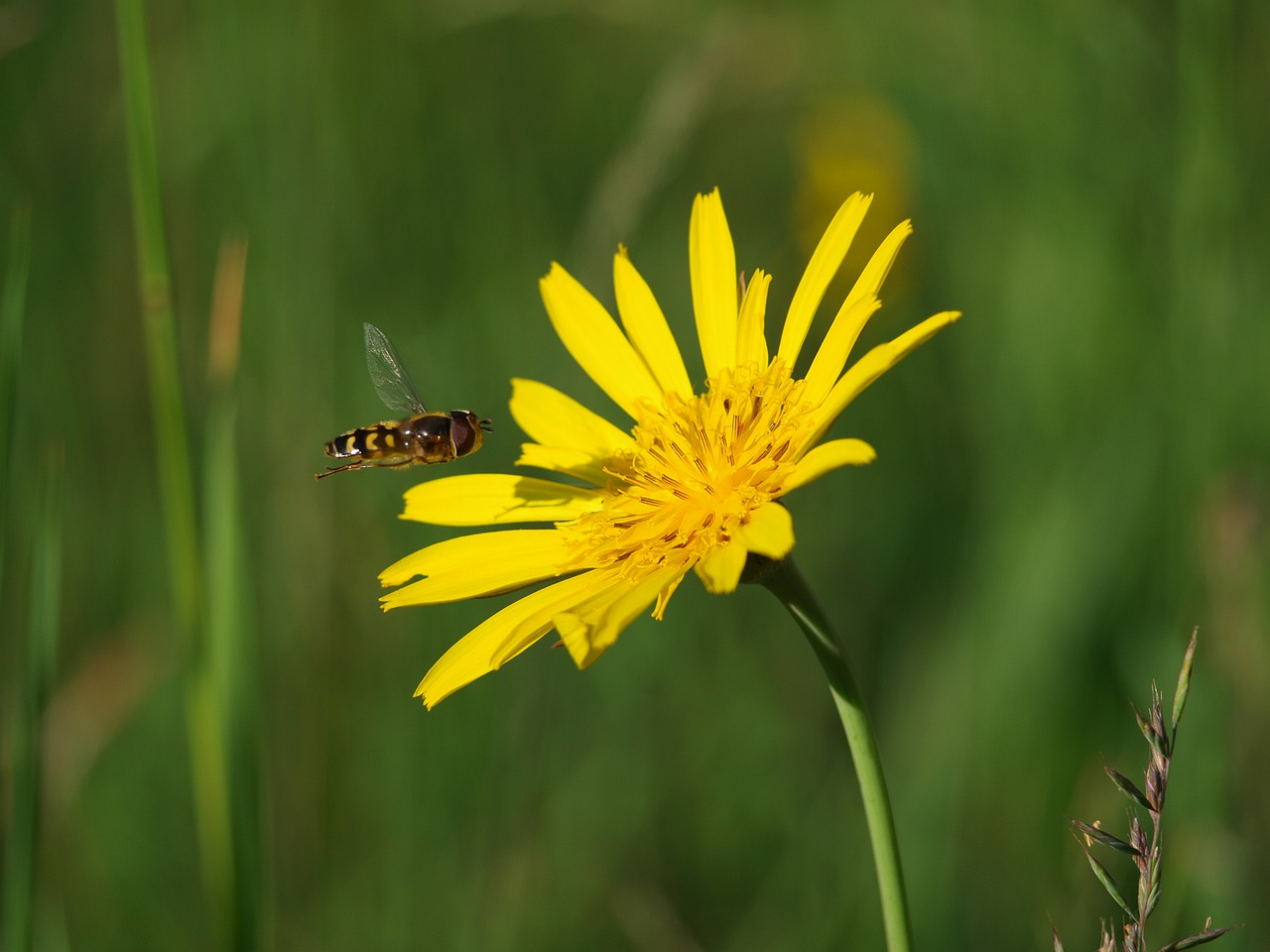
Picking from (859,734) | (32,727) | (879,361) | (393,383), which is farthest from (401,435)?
(859,734)

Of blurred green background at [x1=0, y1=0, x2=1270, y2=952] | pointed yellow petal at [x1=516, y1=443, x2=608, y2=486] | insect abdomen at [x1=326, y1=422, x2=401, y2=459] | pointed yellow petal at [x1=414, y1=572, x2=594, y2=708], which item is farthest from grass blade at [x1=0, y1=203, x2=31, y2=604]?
pointed yellow petal at [x1=516, y1=443, x2=608, y2=486]

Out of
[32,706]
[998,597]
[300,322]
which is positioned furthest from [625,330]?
[300,322]

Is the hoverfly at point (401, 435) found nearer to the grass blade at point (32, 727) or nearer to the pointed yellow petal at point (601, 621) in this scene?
the grass blade at point (32, 727)

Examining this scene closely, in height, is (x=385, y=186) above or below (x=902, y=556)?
above

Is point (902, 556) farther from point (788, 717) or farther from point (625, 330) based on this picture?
point (625, 330)

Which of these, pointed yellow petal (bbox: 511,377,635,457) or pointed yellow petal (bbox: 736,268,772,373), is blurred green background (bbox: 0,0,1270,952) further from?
pointed yellow petal (bbox: 736,268,772,373)

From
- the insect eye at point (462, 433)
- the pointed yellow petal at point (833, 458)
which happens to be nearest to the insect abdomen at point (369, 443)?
the insect eye at point (462, 433)
